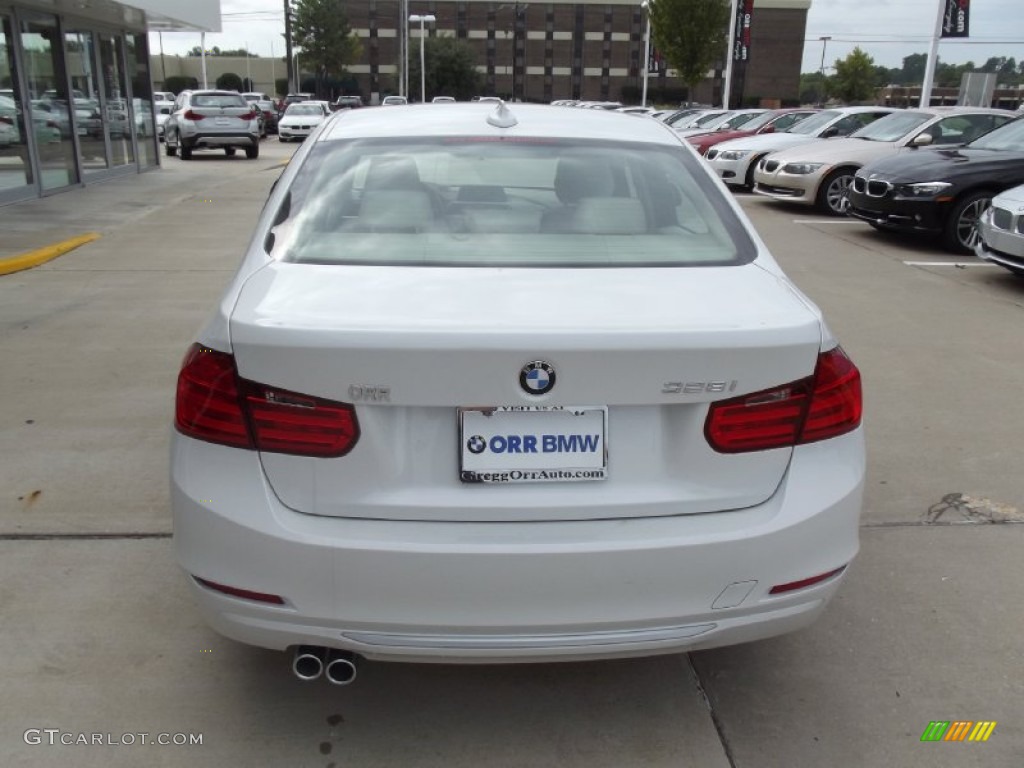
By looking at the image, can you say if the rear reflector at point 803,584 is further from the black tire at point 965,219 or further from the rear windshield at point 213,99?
the rear windshield at point 213,99

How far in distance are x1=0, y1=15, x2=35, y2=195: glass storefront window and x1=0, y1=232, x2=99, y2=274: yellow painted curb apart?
321 cm

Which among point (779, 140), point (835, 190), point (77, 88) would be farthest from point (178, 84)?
point (835, 190)

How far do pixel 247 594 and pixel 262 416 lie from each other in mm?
447

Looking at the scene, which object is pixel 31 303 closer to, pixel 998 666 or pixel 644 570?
pixel 644 570

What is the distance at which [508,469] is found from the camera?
A: 214 centimetres

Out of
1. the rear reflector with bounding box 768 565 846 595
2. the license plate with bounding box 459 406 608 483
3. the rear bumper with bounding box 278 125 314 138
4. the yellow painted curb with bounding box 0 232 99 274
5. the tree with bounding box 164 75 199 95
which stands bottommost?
the yellow painted curb with bounding box 0 232 99 274

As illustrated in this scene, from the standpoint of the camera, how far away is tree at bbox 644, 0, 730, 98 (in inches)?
1681

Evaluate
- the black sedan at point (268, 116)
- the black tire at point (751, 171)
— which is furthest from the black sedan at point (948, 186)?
the black sedan at point (268, 116)

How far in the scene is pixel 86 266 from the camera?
9016 millimetres

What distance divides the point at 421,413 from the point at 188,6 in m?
17.4

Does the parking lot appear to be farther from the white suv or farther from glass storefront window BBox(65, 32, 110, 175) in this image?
the white suv

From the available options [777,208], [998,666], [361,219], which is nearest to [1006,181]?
[777,208]

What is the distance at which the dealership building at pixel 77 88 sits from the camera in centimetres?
1268

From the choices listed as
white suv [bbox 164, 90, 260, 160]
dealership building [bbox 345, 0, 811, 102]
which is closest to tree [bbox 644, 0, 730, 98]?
white suv [bbox 164, 90, 260, 160]
